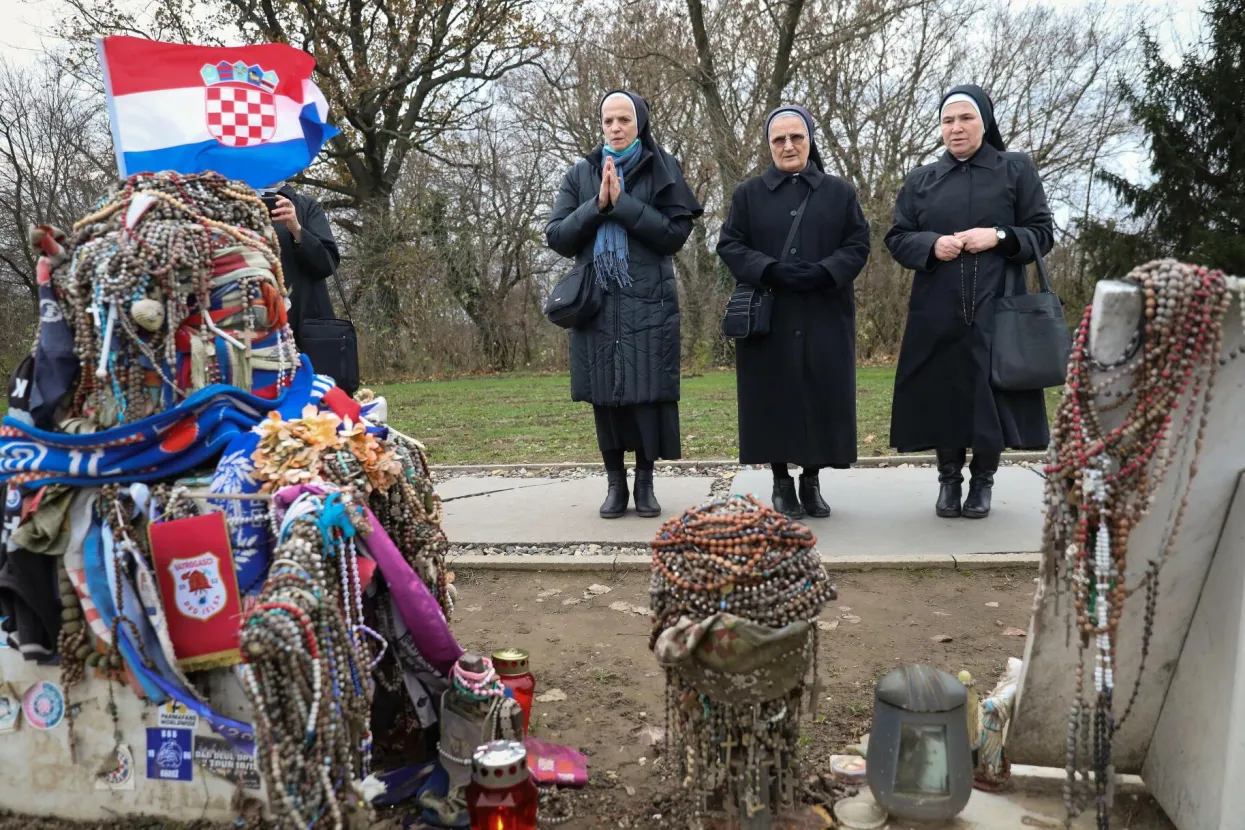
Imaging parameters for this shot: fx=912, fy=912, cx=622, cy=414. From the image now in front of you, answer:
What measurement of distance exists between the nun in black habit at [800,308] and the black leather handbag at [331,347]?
201 cm

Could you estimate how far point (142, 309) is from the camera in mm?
2080

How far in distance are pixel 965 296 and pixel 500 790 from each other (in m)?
3.44

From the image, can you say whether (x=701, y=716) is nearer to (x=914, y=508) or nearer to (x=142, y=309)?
(x=142, y=309)

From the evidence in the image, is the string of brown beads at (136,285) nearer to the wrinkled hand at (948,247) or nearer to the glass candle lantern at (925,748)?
the glass candle lantern at (925,748)

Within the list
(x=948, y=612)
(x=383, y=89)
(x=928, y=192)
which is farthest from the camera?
(x=383, y=89)

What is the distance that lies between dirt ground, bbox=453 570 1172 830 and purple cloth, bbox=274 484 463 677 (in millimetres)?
525

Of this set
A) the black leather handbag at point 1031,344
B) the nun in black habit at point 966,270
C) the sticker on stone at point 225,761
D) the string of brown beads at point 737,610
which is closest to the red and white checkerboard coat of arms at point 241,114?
the sticker on stone at point 225,761

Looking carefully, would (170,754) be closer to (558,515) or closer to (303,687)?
(303,687)

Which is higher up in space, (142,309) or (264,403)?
(142,309)

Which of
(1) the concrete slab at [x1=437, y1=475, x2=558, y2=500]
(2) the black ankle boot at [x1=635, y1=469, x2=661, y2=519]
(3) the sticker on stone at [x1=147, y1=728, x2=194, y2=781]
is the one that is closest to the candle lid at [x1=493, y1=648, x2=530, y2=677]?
(3) the sticker on stone at [x1=147, y1=728, x2=194, y2=781]

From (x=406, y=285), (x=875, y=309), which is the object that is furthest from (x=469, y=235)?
(x=875, y=309)

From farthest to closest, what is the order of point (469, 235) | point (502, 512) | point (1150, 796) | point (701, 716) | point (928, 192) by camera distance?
point (469, 235) → point (502, 512) → point (928, 192) → point (1150, 796) → point (701, 716)

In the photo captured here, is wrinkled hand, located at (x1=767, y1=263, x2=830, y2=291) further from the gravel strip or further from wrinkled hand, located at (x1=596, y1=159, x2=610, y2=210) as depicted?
the gravel strip

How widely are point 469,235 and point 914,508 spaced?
57.2 feet
